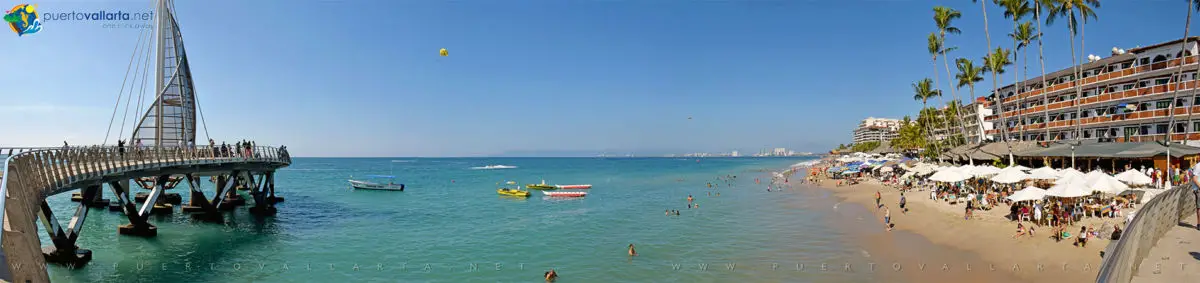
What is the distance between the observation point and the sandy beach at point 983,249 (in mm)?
16991

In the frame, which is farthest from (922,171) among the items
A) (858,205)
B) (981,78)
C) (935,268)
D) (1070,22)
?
(935,268)

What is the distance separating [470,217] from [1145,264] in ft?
113

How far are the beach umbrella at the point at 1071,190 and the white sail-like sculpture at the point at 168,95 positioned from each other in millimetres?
47196

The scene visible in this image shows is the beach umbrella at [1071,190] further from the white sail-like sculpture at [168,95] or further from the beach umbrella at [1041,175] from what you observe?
the white sail-like sculpture at [168,95]

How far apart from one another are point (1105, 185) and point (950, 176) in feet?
33.6

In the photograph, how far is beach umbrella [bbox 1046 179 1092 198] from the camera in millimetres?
20594

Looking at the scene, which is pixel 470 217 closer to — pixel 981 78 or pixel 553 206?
pixel 553 206

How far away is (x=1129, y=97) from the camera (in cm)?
4153

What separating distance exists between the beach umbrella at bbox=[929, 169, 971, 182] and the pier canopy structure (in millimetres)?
36207

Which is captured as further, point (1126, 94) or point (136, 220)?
point (1126, 94)

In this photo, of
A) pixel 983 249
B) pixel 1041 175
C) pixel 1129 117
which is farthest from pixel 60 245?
pixel 1129 117

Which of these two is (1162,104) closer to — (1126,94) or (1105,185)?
(1126,94)

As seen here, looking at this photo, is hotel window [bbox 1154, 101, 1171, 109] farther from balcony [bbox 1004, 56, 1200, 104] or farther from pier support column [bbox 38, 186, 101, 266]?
pier support column [bbox 38, 186, 101, 266]

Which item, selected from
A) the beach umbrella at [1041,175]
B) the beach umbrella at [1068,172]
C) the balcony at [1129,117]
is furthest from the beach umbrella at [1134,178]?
the balcony at [1129,117]
